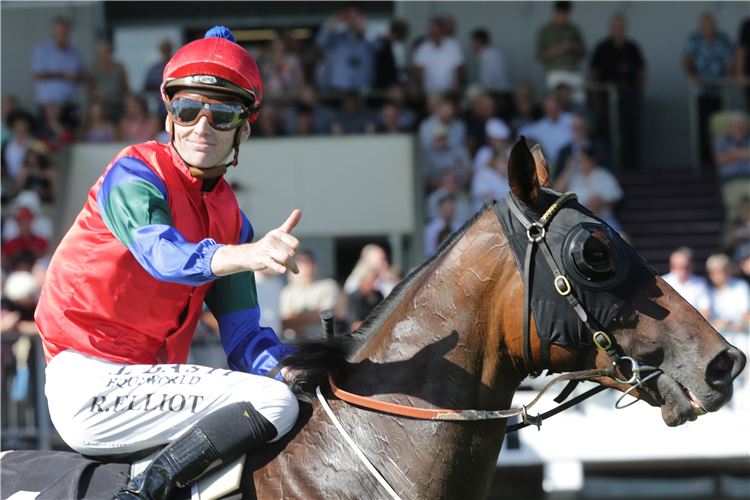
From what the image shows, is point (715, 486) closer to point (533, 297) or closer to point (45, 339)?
point (533, 297)

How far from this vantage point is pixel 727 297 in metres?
7.32

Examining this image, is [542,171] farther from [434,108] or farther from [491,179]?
[434,108]

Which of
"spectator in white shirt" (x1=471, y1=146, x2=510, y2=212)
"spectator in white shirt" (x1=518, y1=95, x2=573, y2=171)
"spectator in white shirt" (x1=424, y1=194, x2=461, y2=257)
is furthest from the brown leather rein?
"spectator in white shirt" (x1=518, y1=95, x2=573, y2=171)

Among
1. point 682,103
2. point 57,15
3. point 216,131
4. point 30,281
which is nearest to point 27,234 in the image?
point 30,281

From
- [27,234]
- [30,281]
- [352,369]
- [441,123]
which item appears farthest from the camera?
[441,123]

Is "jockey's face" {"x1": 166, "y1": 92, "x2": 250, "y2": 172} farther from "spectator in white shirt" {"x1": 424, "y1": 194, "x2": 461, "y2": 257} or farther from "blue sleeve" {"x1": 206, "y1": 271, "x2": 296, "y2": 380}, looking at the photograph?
"spectator in white shirt" {"x1": 424, "y1": 194, "x2": 461, "y2": 257}

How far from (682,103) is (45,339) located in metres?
10.7

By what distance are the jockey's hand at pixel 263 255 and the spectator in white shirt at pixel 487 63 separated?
8696 mm

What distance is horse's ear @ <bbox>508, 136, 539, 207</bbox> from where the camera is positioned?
82.5 inches

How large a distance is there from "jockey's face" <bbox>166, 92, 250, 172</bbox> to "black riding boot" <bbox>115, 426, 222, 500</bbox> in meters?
0.83

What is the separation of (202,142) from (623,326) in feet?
4.36

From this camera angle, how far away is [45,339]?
2.35 meters

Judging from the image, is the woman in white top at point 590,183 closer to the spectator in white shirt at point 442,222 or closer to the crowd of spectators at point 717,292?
the spectator in white shirt at point 442,222

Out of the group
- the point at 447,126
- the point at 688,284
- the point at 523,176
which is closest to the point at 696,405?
the point at 523,176
